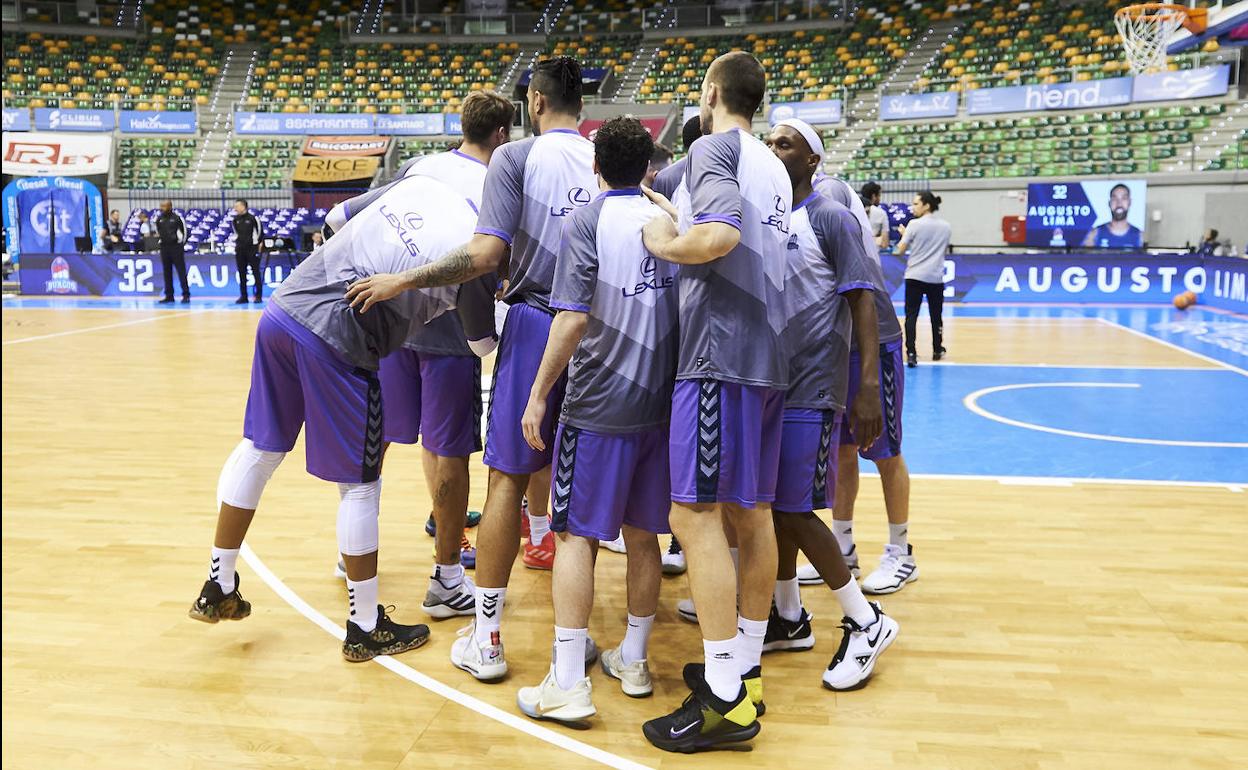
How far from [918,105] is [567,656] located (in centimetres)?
2567

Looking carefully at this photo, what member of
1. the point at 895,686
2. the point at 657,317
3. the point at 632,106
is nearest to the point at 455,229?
the point at 657,317

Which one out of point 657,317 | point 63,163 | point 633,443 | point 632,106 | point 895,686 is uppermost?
point 632,106

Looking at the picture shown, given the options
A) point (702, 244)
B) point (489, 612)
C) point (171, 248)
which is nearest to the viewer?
point (702, 244)

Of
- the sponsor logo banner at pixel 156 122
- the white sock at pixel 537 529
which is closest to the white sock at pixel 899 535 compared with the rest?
the white sock at pixel 537 529

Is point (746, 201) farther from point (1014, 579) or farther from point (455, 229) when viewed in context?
point (1014, 579)

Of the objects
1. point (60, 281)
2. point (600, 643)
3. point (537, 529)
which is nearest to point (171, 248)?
point (60, 281)

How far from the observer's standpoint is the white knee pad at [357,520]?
346 cm

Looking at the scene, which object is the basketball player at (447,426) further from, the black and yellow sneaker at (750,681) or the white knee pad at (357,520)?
the black and yellow sneaker at (750,681)

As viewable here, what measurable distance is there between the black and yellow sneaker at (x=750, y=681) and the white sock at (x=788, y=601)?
47cm

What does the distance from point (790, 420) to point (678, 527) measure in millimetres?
611

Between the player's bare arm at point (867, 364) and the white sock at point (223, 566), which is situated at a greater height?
the player's bare arm at point (867, 364)

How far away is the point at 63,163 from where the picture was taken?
2800 centimetres

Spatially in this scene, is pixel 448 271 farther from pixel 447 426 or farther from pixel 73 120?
pixel 73 120

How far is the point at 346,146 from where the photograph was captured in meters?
29.3
